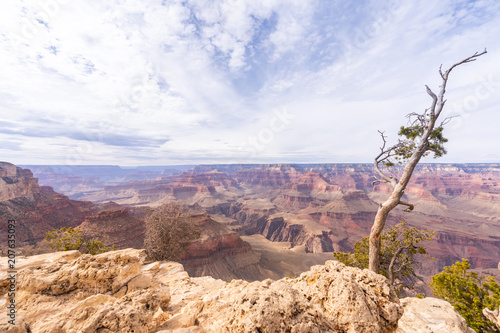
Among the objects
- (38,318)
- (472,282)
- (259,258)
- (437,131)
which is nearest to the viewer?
(38,318)

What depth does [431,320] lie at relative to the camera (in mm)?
4332

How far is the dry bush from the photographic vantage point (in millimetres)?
15789

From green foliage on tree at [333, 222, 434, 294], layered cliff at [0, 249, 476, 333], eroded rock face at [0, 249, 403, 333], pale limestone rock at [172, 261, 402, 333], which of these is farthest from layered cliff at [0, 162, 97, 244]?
green foliage on tree at [333, 222, 434, 294]

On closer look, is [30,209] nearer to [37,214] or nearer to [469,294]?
[37,214]

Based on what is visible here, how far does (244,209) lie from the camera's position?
132375 millimetres

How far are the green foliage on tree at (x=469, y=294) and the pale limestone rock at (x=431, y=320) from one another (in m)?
6.81

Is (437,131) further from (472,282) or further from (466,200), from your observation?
(466,200)

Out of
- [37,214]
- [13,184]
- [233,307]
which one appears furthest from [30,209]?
[233,307]

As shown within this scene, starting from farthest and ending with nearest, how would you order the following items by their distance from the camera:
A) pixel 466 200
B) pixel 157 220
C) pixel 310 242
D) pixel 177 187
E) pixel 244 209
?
pixel 177 187 → pixel 466 200 → pixel 244 209 → pixel 310 242 → pixel 157 220

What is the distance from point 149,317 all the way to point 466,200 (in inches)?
9348

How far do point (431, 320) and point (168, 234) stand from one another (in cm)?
1738

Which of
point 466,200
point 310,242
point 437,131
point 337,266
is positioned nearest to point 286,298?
point 337,266

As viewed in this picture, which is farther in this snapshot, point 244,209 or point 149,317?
point 244,209

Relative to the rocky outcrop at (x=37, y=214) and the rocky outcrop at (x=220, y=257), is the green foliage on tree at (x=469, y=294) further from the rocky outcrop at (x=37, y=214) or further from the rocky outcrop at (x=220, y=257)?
the rocky outcrop at (x=37, y=214)
